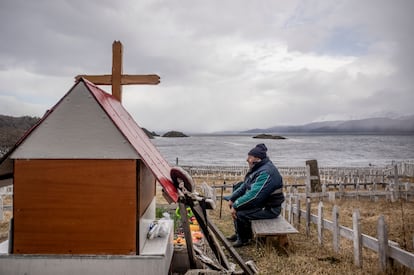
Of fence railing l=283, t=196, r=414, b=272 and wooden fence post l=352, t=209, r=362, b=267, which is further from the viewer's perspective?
wooden fence post l=352, t=209, r=362, b=267

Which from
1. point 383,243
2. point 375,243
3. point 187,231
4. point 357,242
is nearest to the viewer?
point 187,231

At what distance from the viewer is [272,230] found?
6516 mm

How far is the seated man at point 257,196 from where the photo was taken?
6723 millimetres

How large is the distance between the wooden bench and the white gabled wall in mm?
3996

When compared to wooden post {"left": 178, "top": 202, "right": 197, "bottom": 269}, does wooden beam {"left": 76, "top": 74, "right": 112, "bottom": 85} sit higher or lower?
higher

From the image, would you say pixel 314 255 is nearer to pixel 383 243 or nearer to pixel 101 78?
pixel 383 243

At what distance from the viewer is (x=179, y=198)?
3316 mm

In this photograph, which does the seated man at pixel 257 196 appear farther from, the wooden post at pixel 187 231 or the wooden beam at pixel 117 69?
the wooden beam at pixel 117 69

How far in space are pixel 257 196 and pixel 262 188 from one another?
0.20 metres

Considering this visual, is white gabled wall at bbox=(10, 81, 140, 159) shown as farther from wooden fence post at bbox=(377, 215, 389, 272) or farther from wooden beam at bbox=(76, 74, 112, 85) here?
wooden fence post at bbox=(377, 215, 389, 272)

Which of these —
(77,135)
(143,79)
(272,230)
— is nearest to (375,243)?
(272,230)

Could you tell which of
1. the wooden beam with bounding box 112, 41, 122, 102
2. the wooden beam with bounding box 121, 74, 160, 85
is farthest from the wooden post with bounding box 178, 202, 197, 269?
the wooden beam with bounding box 112, 41, 122, 102

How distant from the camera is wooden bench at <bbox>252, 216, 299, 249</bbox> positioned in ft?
21.1

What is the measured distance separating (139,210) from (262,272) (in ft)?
9.99
